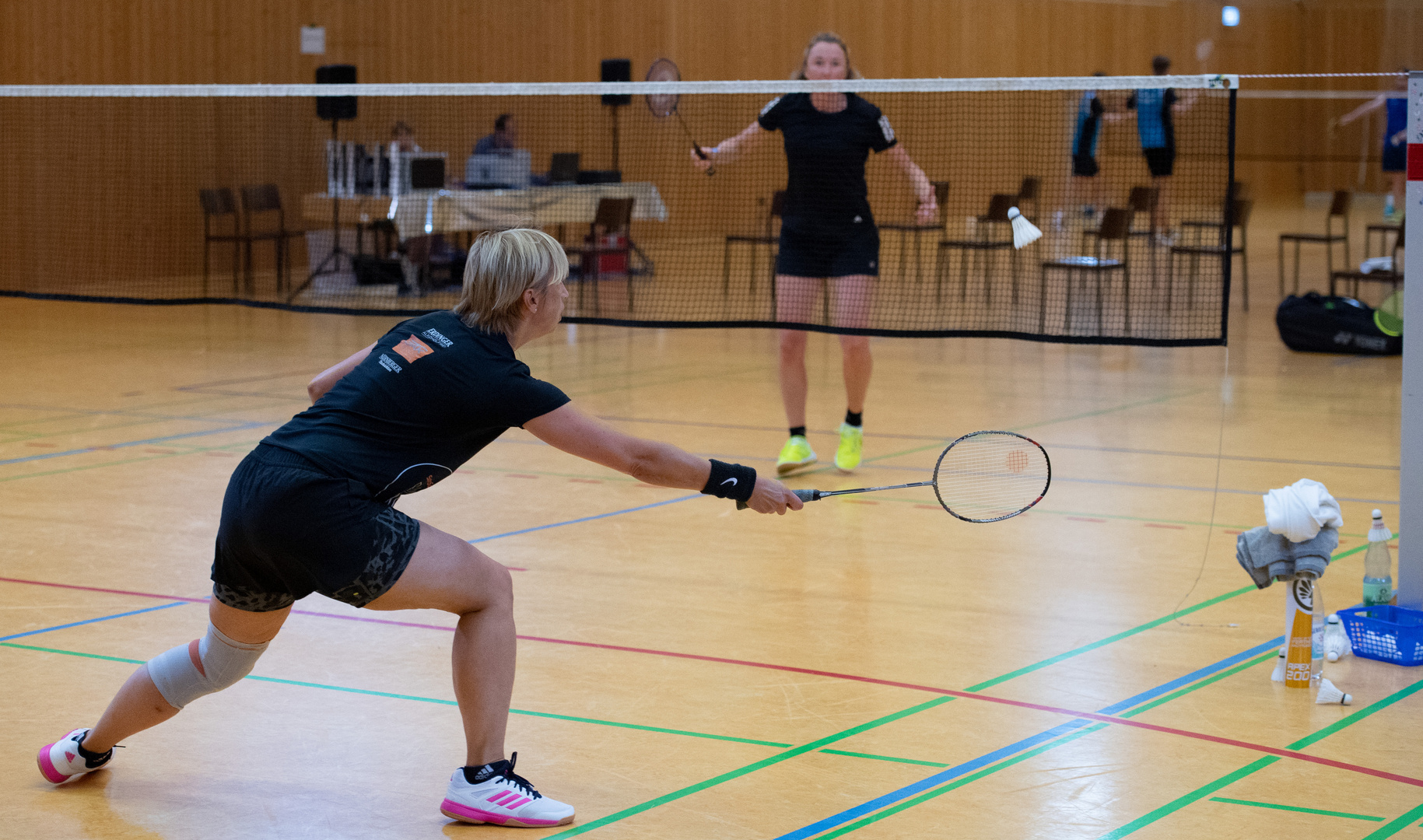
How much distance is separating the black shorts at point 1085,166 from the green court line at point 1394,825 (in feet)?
39.3

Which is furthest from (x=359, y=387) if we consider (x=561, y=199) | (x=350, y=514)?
(x=561, y=199)

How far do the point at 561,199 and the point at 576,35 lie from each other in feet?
17.3

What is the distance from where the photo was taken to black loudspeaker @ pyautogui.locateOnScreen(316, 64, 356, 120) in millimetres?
13977

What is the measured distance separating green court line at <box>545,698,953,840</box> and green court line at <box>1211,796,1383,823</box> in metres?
0.81

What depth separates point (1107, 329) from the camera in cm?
1197

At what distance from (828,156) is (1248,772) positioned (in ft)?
13.1

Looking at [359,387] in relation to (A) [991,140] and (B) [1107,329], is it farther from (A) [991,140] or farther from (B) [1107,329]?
(A) [991,140]

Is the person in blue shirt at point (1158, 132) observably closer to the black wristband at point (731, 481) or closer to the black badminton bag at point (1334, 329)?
the black badminton bag at point (1334, 329)

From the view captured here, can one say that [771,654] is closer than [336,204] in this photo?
Yes

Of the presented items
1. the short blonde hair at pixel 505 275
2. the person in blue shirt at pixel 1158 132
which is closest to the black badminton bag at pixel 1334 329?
the person in blue shirt at pixel 1158 132

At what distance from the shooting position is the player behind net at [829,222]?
6.99 m

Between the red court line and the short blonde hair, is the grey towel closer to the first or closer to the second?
the red court line

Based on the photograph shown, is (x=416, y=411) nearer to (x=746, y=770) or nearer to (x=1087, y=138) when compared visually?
(x=746, y=770)

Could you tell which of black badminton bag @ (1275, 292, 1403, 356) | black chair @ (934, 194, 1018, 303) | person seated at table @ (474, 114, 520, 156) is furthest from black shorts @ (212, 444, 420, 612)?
person seated at table @ (474, 114, 520, 156)
